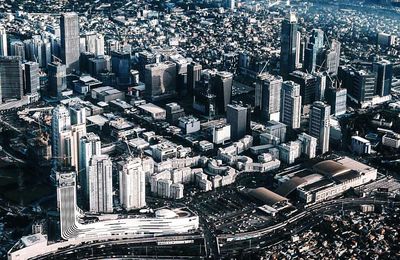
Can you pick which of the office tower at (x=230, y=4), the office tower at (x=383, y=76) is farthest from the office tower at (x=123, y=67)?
the office tower at (x=230, y=4)

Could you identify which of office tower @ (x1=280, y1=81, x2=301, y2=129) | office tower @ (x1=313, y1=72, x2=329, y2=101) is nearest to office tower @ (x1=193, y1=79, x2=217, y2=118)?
office tower @ (x1=280, y1=81, x2=301, y2=129)

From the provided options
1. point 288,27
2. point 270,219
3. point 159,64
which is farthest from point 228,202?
point 288,27

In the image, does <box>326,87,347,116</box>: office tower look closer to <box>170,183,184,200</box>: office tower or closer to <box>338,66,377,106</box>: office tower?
<box>338,66,377,106</box>: office tower

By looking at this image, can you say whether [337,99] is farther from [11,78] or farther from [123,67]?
[11,78]

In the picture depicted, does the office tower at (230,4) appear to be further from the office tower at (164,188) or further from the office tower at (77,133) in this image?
the office tower at (164,188)

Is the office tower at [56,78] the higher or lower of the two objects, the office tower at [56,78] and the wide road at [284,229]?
the higher

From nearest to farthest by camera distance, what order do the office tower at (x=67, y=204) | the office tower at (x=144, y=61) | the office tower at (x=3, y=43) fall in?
the office tower at (x=67, y=204) → the office tower at (x=144, y=61) → the office tower at (x=3, y=43)

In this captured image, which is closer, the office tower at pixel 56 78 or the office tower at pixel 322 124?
the office tower at pixel 322 124
